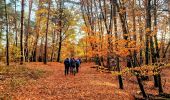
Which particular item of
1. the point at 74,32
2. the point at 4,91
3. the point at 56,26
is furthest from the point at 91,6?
the point at 4,91

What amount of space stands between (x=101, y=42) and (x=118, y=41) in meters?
2.90

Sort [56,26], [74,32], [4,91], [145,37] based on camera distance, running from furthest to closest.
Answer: [74,32] → [56,26] → [145,37] → [4,91]

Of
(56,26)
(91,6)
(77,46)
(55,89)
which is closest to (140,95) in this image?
(55,89)

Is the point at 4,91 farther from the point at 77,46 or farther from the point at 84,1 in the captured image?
the point at 77,46

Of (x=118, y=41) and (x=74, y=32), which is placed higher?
(x=74, y=32)

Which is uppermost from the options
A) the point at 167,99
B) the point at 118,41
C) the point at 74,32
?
the point at 74,32

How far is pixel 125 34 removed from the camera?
1916 cm

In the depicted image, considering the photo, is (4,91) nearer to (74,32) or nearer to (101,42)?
(101,42)

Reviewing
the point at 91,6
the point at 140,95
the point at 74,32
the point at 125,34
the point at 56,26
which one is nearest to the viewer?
the point at 125,34

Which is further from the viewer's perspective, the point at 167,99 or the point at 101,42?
the point at 101,42

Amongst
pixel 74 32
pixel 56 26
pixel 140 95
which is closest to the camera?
pixel 140 95

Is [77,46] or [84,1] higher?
[84,1]

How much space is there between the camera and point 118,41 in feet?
63.9

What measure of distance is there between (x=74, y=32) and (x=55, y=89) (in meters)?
40.7
